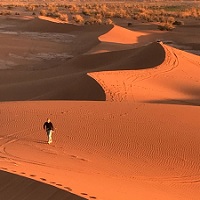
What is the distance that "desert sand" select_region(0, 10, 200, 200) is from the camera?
8.02 meters

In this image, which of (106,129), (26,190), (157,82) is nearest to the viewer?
(26,190)

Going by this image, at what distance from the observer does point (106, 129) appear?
13.0 metres

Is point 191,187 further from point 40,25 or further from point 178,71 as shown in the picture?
point 40,25

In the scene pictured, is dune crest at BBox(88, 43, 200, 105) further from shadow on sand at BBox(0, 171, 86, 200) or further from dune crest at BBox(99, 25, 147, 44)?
dune crest at BBox(99, 25, 147, 44)

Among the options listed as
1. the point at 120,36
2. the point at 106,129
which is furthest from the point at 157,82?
the point at 120,36

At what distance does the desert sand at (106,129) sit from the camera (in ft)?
26.3

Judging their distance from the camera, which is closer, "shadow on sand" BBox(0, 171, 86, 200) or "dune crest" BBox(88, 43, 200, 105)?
"shadow on sand" BBox(0, 171, 86, 200)

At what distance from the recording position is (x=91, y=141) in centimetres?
1214

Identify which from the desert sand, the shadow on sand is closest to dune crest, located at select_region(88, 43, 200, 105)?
the desert sand

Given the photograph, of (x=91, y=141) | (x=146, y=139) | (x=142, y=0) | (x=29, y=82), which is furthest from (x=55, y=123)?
(x=142, y=0)

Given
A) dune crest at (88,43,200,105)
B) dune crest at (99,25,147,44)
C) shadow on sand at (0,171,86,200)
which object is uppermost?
shadow on sand at (0,171,86,200)

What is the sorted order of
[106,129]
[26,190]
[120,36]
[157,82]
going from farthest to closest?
1. [120,36]
2. [157,82]
3. [106,129]
4. [26,190]

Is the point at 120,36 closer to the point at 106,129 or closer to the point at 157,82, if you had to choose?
the point at 157,82

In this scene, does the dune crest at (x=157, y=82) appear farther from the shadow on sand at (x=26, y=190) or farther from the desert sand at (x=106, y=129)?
the shadow on sand at (x=26, y=190)
